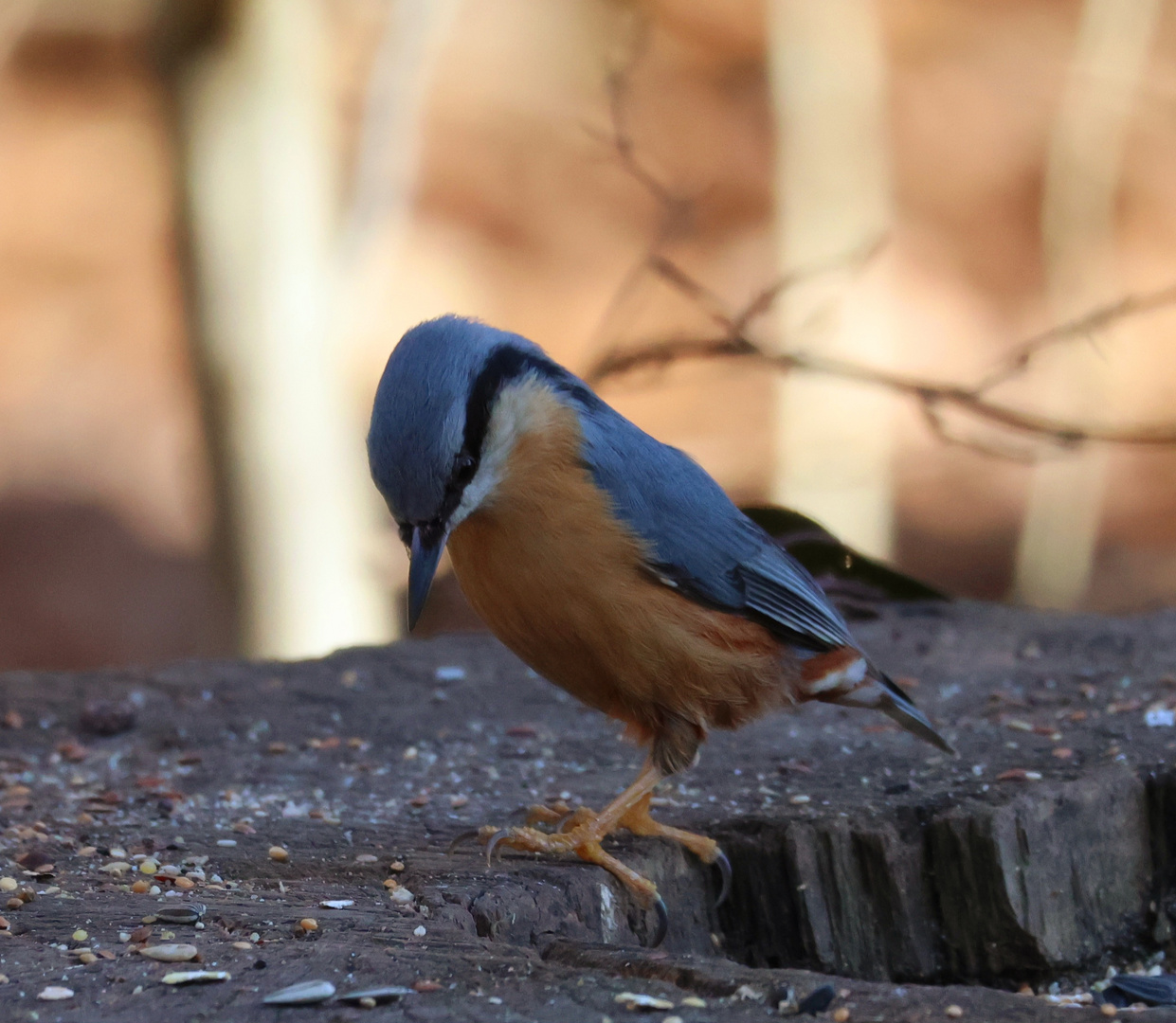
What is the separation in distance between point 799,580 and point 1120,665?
46.1 inches

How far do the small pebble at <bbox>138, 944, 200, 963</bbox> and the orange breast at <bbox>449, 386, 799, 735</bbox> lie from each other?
842 millimetres

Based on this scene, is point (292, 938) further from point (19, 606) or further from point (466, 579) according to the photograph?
point (19, 606)

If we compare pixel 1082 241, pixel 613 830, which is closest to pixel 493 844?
pixel 613 830

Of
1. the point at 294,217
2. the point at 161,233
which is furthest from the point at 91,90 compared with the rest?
the point at 294,217

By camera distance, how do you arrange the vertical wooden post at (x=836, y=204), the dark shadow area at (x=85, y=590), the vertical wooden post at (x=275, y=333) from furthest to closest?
the vertical wooden post at (x=836, y=204), the dark shadow area at (x=85, y=590), the vertical wooden post at (x=275, y=333)

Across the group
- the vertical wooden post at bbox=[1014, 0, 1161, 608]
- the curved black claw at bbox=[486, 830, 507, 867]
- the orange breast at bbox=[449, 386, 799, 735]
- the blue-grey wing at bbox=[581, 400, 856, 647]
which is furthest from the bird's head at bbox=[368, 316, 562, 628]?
the vertical wooden post at bbox=[1014, 0, 1161, 608]

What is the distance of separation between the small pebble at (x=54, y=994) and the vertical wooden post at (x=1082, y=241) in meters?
7.89

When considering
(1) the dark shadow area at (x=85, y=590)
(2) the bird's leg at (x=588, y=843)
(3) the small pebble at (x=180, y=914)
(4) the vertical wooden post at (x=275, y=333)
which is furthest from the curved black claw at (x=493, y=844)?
(1) the dark shadow area at (x=85, y=590)

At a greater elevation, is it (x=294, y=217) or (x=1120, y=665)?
(x=294, y=217)

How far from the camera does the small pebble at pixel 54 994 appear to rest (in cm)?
179

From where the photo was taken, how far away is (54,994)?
180 cm

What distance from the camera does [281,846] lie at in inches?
101

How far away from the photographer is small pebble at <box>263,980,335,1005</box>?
69.6 inches

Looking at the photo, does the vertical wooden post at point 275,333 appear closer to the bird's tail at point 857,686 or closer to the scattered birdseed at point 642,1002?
the bird's tail at point 857,686
